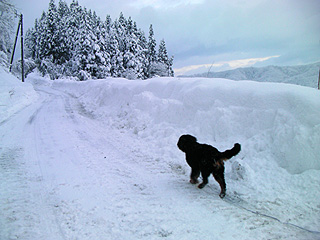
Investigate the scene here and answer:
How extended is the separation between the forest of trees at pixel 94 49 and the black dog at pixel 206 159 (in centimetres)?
3137

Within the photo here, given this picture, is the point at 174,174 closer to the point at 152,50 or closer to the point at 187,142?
the point at 187,142

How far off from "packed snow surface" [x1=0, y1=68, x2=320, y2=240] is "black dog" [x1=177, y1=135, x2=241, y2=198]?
0.32m

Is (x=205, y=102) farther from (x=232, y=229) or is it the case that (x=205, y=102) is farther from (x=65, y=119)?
(x=65, y=119)

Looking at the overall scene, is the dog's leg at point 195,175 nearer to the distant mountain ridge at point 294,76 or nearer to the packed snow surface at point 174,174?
the packed snow surface at point 174,174

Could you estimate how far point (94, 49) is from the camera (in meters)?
31.5

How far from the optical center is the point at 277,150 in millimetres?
4312

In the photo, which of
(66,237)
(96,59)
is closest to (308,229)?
(66,237)

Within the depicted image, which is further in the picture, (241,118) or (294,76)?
(294,76)

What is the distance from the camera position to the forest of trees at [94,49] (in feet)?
105

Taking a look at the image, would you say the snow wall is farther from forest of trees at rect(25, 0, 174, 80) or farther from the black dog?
forest of trees at rect(25, 0, 174, 80)

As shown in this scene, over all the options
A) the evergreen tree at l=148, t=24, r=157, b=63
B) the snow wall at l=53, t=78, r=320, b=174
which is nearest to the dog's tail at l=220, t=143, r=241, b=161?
the snow wall at l=53, t=78, r=320, b=174

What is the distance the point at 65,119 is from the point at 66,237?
7.83 metres

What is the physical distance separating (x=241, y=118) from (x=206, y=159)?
8.48 ft

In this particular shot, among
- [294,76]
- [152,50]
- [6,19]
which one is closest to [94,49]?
[6,19]
